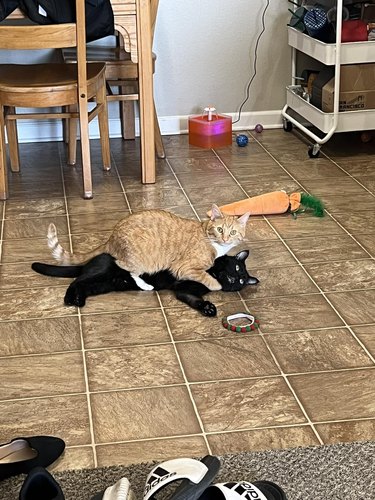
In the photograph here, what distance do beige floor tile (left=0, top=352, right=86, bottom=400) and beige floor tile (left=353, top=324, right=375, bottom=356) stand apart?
814 millimetres

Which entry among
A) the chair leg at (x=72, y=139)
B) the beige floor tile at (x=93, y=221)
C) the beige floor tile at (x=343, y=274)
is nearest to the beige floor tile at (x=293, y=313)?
the beige floor tile at (x=343, y=274)

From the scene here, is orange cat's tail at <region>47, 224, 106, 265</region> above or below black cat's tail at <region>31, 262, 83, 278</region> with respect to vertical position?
above

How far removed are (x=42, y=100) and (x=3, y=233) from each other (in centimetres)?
60

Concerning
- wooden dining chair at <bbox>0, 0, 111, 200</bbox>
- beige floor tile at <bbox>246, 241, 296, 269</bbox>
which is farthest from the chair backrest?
beige floor tile at <bbox>246, 241, 296, 269</bbox>

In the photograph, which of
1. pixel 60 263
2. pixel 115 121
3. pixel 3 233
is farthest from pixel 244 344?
pixel 115 121

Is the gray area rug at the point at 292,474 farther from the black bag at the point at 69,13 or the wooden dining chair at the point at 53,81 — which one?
the black bag at the point at 69,13

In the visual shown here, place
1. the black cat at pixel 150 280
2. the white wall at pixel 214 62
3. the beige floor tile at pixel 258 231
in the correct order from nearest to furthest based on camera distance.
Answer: the black cat at pixel 150 280 < the beige floor tile at pixel 258 231 < the white wall at pixel 214 62

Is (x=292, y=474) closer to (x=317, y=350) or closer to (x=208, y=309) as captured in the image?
(x=317, y=350)

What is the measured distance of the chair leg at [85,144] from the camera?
12.0ft

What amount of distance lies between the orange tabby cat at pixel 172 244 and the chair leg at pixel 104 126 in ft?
3.98

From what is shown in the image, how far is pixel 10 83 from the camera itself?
3.62 meters

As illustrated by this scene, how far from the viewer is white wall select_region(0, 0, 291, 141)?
15.3 ft

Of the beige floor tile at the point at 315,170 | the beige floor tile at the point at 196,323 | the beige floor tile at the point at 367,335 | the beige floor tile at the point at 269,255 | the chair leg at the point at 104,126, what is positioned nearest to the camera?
the beige floor tile at the point at 367,335

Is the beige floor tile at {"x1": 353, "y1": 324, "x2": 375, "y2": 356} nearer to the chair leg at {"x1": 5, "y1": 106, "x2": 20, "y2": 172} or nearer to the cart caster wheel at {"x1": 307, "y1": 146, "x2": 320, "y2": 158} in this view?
the cart caster wheel at {"x1": 307, "y1": 146, "x2": 320, "y2": 158}
